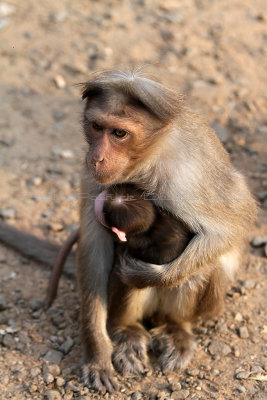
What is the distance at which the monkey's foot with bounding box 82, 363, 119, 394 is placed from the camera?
13.8 feet

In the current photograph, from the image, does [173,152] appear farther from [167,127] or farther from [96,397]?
[96,397]

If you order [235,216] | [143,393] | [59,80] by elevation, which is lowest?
[59,80]

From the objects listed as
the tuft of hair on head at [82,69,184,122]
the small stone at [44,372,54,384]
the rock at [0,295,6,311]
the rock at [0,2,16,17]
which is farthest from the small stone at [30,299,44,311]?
the rock at [0,2,16,17]

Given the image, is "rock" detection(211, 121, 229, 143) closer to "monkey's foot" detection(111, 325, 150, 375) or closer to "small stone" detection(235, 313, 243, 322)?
"small stone" detection(235, 313, 243, 322)

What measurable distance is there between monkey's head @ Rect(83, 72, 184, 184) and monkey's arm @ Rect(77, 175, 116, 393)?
59cm

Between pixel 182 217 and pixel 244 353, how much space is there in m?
1.12

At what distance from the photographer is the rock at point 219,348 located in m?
4.46

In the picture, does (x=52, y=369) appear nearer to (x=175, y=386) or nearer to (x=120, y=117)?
(x=175, y=386)

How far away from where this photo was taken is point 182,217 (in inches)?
160

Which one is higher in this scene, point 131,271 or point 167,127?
point 167,127

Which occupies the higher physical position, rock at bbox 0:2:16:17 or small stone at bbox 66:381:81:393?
small stone at bbox 66:381:81:393

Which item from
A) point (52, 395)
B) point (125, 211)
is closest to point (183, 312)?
point (125, 211)

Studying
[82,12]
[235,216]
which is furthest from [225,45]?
[235,216]

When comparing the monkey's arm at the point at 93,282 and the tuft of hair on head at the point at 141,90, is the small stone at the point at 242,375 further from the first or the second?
the tuft of hair on head at the point at 141,90
